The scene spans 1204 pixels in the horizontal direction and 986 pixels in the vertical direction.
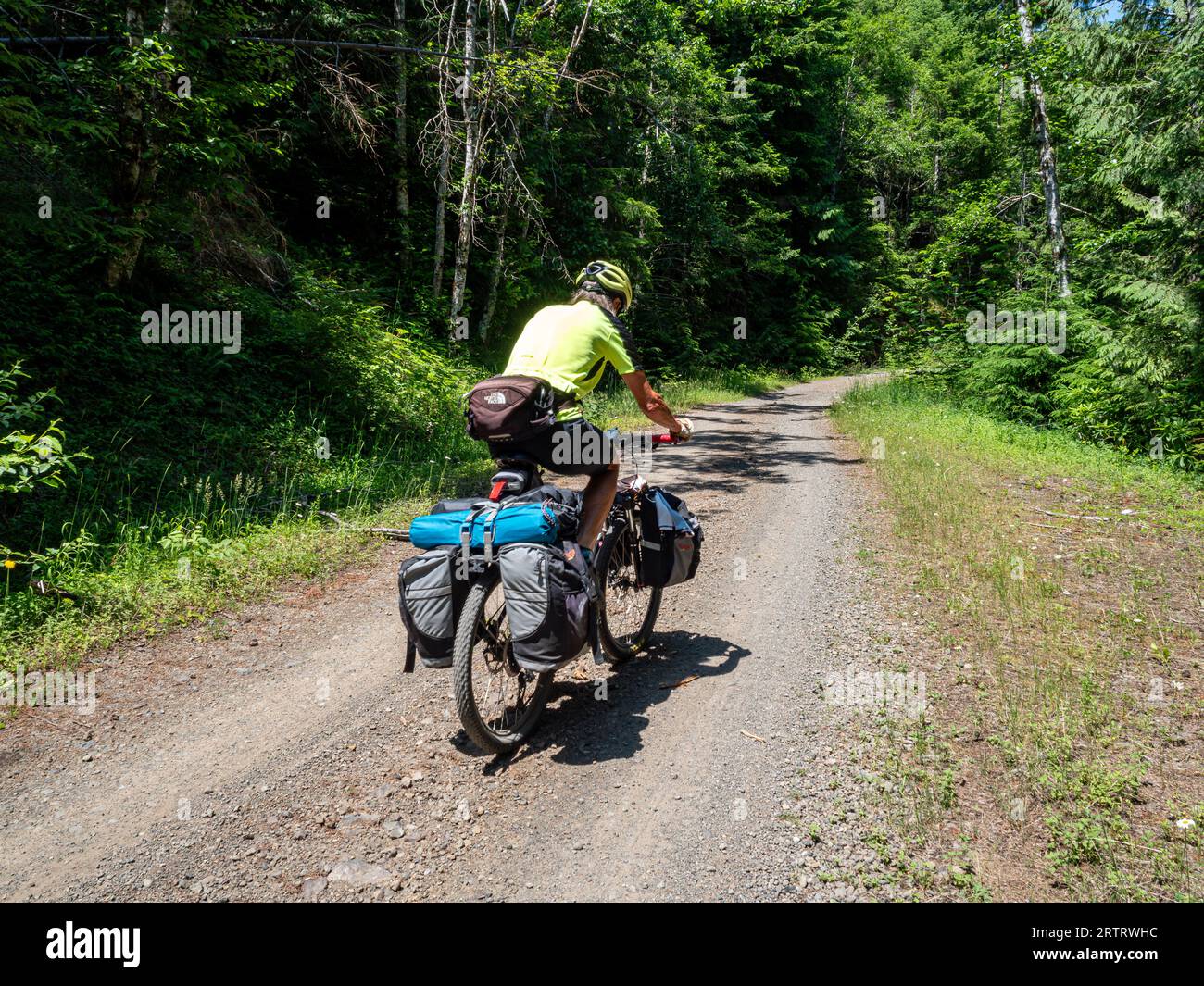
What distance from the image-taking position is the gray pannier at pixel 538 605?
3.39 m

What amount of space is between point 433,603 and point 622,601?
181 cm

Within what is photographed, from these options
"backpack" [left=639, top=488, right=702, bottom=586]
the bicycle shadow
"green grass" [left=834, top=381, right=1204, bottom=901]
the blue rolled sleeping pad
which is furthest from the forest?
"green grass" [left=834, top=381, right=1204, bottom=901]

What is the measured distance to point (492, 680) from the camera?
375 centimetres

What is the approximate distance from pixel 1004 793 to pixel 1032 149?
25.1 metres

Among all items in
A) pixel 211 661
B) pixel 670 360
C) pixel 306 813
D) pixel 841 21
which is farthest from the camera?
pixel 841 21

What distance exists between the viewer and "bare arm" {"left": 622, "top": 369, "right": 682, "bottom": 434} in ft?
13.6

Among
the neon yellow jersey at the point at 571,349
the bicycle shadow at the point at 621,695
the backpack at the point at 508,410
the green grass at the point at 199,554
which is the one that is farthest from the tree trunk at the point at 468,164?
the bicycle shadow at the point at 621,695

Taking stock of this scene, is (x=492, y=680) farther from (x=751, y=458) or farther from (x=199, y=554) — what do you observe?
(x=751, y=458)

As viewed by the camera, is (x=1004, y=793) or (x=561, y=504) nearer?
(x=1004, y=793)

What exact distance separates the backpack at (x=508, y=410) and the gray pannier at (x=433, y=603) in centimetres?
64

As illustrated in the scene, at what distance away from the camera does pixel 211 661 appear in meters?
4.78
